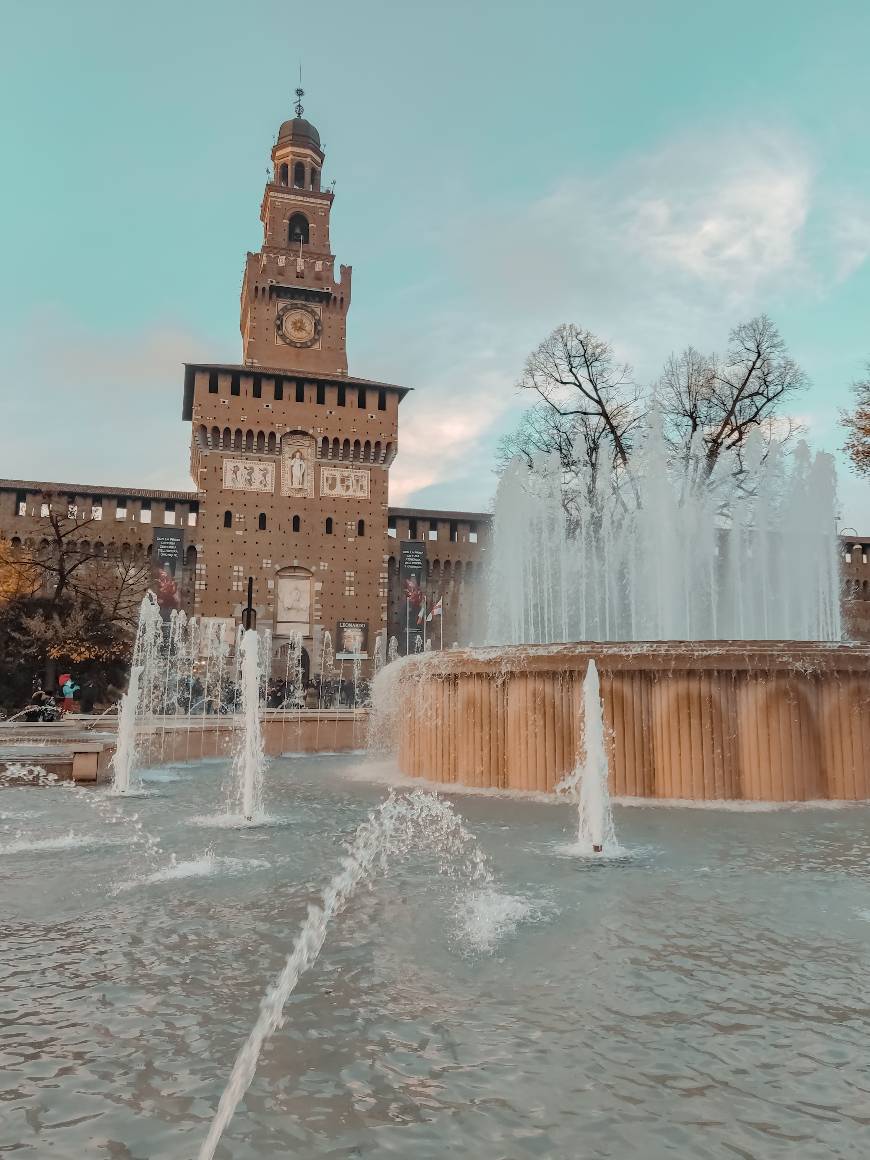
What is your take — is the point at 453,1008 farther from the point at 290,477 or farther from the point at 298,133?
the point at 298,133

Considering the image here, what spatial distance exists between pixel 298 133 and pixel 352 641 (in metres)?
25.9

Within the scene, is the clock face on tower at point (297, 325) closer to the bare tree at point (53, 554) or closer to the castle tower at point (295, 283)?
the castle tower at point (295, 283)

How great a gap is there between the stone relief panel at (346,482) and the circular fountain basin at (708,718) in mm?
29689

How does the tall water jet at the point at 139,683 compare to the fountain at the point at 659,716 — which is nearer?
the fountain at the point at 659,716

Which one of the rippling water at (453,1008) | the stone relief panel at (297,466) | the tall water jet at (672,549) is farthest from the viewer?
the stone relief panel at (297,466)

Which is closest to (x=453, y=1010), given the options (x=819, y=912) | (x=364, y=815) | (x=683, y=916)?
(x=683, y=916)

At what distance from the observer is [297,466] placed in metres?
35.4

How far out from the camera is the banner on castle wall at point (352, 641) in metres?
34.2

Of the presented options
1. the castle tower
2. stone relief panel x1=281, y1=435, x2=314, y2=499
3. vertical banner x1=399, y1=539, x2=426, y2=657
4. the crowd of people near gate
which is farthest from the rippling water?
the castle tower

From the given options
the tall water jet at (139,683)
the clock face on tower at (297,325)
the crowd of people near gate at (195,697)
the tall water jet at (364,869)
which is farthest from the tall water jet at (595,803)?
the clock face on tower at (297,325)

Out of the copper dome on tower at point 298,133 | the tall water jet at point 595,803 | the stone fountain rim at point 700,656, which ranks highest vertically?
the copper dome on tower at point 298,133

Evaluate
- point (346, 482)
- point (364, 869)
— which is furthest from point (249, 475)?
point (364, 869)

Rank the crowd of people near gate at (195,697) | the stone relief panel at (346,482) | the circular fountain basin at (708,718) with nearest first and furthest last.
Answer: the circular fountain basin at (708,718) → the crowd of people near gate at (195,697) → the stone relief panel at (346,482)

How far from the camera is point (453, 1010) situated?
7.63ft
